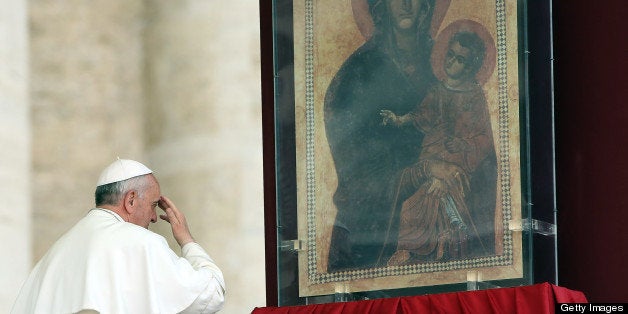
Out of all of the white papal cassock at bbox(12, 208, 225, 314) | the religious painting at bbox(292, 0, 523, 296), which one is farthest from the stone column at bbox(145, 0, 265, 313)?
the white papal cassock at bbox(12, 208, 225, 314)

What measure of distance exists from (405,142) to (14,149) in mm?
2730

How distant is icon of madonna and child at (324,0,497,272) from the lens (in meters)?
8.21

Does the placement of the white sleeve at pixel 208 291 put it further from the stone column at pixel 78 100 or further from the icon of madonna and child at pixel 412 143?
the stone column at pixel 78 100

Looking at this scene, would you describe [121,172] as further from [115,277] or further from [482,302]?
[482,302]

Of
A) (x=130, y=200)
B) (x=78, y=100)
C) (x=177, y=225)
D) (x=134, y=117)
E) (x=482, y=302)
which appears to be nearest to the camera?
(x=482, y=302)

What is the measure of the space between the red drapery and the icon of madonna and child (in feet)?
2.04

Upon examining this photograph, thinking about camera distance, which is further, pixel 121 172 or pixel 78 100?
pixel 78 100

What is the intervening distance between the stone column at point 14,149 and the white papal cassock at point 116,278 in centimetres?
206

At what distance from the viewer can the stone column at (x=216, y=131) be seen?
925cm

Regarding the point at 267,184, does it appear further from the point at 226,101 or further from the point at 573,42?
the point at 573,42

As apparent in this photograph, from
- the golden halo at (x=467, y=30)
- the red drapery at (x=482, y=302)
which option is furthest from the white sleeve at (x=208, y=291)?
the golden halo at (x=467, y=30)

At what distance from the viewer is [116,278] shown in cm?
706

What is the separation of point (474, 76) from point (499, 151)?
47 centimetres

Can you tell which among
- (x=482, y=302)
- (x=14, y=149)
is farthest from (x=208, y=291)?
(x=14, y=149)
